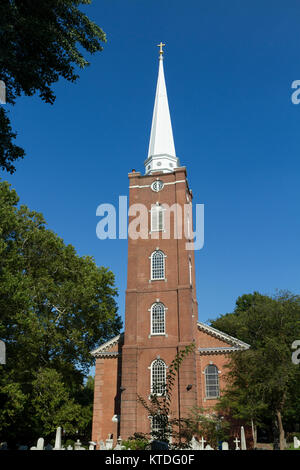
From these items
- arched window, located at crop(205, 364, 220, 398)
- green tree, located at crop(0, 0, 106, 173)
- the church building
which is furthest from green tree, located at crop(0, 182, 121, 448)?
green tree, located at crop(0, 0, 106, 173)

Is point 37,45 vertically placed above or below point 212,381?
above

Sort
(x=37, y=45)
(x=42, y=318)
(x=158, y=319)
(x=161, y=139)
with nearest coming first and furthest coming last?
(x=37, y=45), (x=42, y=318), (x=158, y=319), (x=161, y=139)

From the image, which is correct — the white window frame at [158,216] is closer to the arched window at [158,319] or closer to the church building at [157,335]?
the church building at [157,335]

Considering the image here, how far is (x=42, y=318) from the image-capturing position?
29.1m

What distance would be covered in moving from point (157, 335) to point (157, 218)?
9.42 meters

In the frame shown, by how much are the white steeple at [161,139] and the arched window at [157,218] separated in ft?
13.7

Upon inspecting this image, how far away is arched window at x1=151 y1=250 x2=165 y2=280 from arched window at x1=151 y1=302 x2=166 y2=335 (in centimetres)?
223

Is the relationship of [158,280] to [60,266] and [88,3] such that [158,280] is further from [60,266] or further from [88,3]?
[88,3]

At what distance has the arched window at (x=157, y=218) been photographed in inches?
1307

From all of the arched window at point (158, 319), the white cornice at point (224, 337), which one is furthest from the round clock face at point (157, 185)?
the white cornice at point (224, 337)

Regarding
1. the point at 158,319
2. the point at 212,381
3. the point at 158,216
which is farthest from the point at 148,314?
the point at 158,216

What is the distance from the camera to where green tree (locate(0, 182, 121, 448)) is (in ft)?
84.2

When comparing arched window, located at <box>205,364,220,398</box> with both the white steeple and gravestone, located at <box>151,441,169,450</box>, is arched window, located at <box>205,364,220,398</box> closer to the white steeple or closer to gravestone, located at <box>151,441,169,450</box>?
the white steeple

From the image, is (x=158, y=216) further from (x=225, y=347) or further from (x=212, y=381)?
(x=212, y=381)
